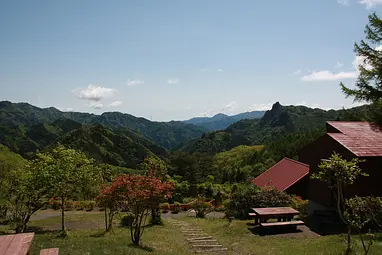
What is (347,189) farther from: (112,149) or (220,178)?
(112,149)

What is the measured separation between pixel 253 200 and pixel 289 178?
353 inches

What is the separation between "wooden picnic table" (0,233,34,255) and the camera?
5695 mm

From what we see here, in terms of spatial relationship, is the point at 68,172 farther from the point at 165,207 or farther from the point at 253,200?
the point at 165,207

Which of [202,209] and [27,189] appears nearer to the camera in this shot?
[27,189]

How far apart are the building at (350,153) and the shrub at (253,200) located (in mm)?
2205

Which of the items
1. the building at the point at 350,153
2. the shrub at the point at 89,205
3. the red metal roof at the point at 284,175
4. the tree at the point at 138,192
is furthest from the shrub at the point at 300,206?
the shrub at the point at 89,205

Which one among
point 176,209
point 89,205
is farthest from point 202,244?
point 89,205

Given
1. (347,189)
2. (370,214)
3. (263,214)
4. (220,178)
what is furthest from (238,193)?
(220,178)

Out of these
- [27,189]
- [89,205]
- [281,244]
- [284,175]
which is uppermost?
[27,189]

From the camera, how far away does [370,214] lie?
35.3ft

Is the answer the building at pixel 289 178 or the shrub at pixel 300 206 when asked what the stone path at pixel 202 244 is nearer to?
the shrub at pixel 300 206

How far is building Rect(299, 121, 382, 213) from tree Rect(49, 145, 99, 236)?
635 inches

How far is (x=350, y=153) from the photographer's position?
60.2 feet

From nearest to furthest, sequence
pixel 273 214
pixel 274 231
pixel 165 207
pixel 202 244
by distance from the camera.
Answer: pixel 202 244, pixel 274 231, pixel 273 214, pixel 165 207
